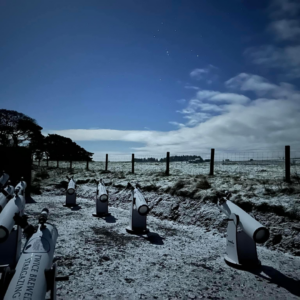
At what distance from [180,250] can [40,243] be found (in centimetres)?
393

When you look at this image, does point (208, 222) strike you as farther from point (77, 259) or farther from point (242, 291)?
point (77, 259)

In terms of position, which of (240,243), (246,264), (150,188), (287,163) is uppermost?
(287,163)

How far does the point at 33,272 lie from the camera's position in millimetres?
2023

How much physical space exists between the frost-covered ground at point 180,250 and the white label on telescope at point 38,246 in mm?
1475

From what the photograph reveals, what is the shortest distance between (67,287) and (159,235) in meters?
3.54

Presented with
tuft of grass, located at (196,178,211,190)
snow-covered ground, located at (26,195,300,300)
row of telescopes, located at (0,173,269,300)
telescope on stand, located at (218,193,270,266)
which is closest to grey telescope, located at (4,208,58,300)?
row of telescopes, located at (0,173,269,300)

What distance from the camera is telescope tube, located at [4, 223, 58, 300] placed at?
1.86 metres

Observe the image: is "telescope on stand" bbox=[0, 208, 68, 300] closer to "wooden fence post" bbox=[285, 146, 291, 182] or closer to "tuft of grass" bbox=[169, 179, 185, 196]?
"tuft of grass" bbox=[169, 179, 185, 196]

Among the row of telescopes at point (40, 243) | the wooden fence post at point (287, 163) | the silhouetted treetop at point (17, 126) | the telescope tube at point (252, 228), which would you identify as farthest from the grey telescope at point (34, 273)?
the silhouetted treetop at point (17, 126)

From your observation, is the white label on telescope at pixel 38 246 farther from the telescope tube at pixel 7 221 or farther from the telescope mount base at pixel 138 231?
the telescope mount base at pixel 138 231

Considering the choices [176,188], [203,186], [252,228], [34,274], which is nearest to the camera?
[34,274]

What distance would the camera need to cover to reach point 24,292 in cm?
185

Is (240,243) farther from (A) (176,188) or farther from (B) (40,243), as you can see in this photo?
(A) (176,188)

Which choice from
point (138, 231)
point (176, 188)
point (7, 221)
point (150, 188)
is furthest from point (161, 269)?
point (150, 188)
